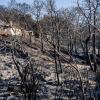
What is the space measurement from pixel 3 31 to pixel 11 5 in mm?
9757

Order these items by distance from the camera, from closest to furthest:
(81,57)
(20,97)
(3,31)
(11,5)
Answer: (20,97) < (11,5) < (3,31) < (81,57)

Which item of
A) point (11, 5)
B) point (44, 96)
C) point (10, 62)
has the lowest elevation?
point (44, 96)

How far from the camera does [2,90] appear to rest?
2709 cm

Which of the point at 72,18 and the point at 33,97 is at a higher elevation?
the point at 72,18

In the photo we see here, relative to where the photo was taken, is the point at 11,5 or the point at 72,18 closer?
the point at 72,18

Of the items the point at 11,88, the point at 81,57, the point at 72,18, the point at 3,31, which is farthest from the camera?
the point at 81,57

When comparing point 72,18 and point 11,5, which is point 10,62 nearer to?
point 11,5

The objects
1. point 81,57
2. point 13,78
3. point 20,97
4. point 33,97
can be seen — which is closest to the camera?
point 33,97

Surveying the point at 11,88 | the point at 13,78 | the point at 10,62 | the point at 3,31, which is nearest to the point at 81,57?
the point at 3,31

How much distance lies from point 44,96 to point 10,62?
1221 centimetres

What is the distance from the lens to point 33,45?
47562mm

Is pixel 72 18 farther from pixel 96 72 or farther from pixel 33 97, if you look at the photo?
pixel 96 72

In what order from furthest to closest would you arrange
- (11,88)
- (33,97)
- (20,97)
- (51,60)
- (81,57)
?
(81,57) < (51,60) < (11,88) < (20,97) < (33,97)

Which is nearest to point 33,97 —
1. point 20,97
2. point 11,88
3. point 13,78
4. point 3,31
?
point 20,97
